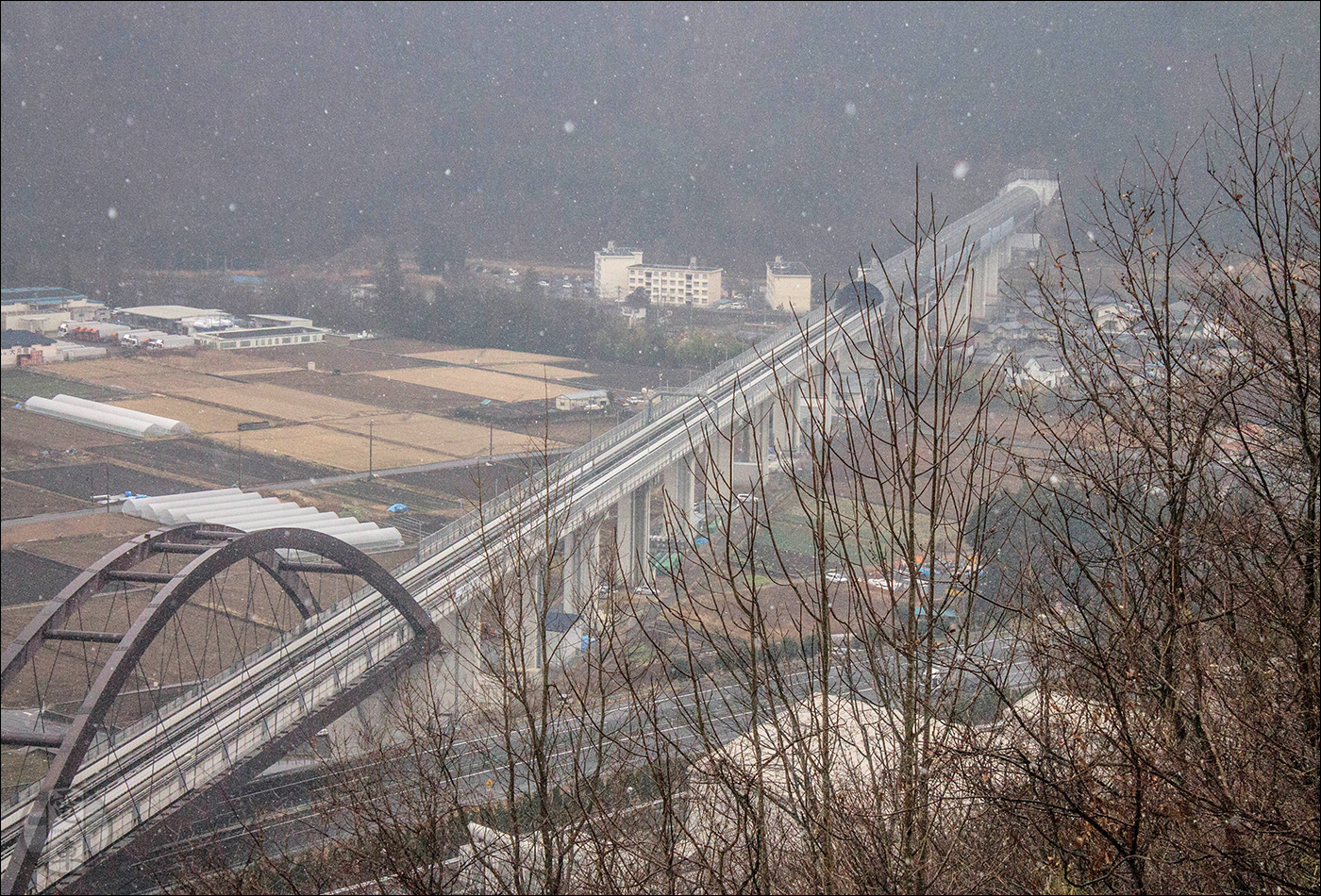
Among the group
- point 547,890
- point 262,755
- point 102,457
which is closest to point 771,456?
point 102,457

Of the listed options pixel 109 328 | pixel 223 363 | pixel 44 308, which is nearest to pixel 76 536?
pixel 223 363

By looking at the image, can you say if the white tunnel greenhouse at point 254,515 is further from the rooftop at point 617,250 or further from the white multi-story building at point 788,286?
the rooftop at point 617,250

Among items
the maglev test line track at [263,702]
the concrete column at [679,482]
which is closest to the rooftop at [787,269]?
the concrete column at [679,482]

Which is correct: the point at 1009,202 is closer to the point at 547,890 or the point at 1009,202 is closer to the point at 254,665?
the point at 254,665

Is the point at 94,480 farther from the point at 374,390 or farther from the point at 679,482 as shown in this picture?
the point at 679,482

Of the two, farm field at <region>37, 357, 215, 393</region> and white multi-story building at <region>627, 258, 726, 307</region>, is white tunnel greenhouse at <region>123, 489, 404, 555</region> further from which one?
white multi-story building at <region>627, 258, 726, 307</region>

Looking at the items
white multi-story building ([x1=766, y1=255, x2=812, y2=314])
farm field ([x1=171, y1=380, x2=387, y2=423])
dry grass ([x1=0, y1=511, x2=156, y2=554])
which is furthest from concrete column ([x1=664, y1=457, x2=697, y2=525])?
white multi-story building ([x1=766, y1=255, x2=812, y2=314])
